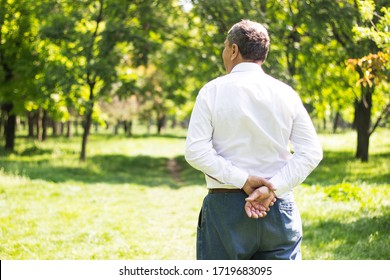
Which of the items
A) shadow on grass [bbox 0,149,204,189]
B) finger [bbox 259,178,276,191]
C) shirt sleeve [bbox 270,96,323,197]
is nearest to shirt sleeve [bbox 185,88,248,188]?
finger [bbox 259,178,276,191]

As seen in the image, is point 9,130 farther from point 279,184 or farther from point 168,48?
point 279,184

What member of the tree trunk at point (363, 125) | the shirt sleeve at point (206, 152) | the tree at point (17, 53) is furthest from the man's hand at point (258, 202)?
the tree at point (17, 53)

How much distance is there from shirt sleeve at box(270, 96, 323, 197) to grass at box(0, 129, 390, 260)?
3.63 meters

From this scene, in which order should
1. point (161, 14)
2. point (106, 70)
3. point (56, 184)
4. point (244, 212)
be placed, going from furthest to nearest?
point (161, 14) < point (106, 70) < point (56, 184) < point (244, 212)

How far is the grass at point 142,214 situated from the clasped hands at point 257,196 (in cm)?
373

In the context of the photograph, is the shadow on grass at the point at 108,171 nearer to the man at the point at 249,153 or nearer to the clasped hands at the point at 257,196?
the man at the point at 249,153

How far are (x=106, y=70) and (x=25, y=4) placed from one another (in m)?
5.83

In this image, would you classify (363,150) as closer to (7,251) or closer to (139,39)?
(139,39)

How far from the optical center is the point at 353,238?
7.19m

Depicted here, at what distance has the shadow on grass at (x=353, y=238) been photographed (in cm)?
641

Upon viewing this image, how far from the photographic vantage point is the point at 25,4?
20625 millimetres

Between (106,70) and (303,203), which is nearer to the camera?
(303,203)

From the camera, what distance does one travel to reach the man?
3086 millimetres
